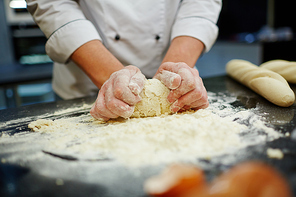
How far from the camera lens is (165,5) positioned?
1383 mm

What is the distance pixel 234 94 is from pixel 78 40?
91 centimetres

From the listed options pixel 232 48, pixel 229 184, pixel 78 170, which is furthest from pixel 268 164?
pixel 232 48

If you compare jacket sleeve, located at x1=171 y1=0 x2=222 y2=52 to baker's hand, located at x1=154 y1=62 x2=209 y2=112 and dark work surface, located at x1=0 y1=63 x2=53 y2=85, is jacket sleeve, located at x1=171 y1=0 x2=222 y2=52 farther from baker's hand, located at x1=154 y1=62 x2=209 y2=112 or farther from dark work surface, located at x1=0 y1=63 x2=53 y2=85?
dark work surface, located at x1=0 y1=63 x2=53 y2=85

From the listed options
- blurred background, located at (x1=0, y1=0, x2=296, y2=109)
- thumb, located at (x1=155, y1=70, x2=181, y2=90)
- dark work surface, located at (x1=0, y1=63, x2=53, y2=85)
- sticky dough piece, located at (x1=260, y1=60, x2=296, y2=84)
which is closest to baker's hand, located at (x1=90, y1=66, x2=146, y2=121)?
thumb, located at (x1=155, y1=70, x2=181, y2=90)

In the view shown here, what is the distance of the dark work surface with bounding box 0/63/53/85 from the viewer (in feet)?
8.59

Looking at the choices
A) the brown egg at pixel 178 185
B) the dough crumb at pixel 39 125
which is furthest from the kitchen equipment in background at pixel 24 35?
the brown egg at pixel 178 185

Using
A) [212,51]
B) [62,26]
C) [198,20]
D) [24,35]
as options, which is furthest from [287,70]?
[24,35]

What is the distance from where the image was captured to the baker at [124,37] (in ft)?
3.72

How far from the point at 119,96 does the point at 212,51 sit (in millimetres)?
3811

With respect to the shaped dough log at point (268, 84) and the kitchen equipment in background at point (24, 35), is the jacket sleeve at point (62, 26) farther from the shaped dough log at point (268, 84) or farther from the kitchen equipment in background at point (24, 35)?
the kitchen equipment in background at point (24, 35)

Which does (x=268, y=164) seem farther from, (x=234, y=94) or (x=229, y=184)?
(x=234, y=94)

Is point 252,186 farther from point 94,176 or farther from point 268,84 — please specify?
point 268,84

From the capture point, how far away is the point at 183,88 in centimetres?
89

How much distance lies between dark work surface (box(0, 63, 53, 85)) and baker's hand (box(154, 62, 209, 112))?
7.45 feet
